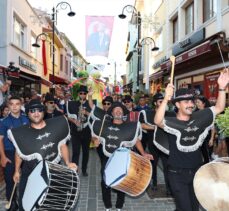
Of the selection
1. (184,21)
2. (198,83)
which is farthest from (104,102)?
(184,21)

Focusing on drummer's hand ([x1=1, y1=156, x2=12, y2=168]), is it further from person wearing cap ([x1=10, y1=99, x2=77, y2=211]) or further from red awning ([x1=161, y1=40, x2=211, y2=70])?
red awning ([x1=161, y1=40, x2=211, y2=70])

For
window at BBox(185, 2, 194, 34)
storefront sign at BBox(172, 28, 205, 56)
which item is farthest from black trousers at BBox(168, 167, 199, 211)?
window at BBox(185, 2, 194, 34)

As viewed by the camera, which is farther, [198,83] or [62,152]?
[198,83]

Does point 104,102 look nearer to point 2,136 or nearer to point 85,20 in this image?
point 2,136

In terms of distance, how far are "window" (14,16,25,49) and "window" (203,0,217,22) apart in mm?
9499

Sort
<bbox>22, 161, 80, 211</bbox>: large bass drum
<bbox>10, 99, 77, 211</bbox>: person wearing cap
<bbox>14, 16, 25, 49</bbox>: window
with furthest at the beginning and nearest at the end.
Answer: <bbox>14, 16, 25, 49</bbox>: window, <bbox>10, 99, 77, 211</bbox>: person wearing cap, <bbox>22, 161, 80, 211</bbox>: large bass drum

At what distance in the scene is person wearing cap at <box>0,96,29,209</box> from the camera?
5195 millimetres

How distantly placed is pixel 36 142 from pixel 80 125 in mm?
3536

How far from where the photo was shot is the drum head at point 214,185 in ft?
10.1

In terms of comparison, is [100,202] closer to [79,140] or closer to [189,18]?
[79,140]

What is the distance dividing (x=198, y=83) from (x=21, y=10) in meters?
10.4

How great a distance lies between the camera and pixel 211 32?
1308 centimetres

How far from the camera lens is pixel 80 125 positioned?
7.78 meters

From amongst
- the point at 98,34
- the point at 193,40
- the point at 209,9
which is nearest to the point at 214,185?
the point at 98,34
